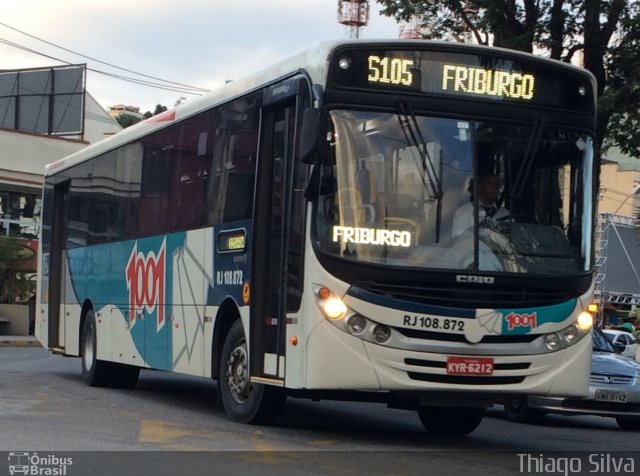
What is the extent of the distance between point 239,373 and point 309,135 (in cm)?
307

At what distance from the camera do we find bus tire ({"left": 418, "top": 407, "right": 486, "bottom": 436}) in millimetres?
13125

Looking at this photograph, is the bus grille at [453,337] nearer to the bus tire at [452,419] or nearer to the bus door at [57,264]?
the bus tire at [452,419]

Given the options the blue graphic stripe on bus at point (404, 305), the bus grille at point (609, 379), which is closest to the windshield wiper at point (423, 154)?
the blue graphic stripe on bus at point (404, 305)

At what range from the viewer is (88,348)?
1864cm

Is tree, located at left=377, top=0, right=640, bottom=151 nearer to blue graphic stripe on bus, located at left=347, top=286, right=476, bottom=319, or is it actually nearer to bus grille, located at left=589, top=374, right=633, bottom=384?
bus grille, located at left=589, top=374, right=633, bottom=384

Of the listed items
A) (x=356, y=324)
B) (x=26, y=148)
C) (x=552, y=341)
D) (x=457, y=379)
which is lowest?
(x=457, y=379)

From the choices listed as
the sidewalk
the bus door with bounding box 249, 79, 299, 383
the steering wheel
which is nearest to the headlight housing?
the bus door with bounding box 249, 79, 299, 383

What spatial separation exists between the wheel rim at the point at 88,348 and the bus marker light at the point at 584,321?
8975mm

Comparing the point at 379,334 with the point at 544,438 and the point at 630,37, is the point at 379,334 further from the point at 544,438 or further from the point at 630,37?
the point at 630,37

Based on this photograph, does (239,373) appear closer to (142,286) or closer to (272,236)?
(272,236)

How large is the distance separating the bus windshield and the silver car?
463cm

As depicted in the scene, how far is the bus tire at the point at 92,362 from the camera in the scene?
1812 centimetres

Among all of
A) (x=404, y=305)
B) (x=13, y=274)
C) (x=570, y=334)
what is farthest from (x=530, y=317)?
(x=13, y=274)

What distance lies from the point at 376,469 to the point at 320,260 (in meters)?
2.04
